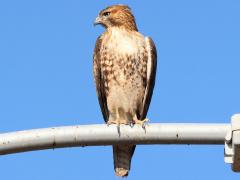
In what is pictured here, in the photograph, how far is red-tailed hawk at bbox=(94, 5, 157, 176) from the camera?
9797 mm

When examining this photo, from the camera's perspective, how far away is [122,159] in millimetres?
A: 9109

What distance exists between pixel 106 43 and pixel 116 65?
1.73ft

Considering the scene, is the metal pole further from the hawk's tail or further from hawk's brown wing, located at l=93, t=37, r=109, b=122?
hawk's brown wing, located at l=93, t=37, r=109, b=122

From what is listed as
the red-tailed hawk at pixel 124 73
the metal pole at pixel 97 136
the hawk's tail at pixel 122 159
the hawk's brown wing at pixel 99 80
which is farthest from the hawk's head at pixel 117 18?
the metal pole at pixel 97 136

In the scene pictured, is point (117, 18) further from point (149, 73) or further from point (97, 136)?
point (97, 136)

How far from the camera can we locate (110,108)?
10117 mm

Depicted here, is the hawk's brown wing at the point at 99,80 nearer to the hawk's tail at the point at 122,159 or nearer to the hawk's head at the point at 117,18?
the hawk's head at the point at 117,18

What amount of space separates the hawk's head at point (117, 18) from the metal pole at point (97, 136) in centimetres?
524

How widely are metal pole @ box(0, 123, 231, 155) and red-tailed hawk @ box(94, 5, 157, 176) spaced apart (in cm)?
384

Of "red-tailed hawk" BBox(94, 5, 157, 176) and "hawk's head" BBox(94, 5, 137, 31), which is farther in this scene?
"hawk's head" BBox(94, 5, 137, 31)

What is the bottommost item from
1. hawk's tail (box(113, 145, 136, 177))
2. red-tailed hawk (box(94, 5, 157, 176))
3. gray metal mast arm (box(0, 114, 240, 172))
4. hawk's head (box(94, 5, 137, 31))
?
gray metal mast arm (box(0, 114, 240, 172))

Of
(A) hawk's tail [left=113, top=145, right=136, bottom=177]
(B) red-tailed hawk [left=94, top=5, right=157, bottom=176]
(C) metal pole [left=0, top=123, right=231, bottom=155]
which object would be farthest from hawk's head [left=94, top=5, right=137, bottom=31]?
(C) metal pole [left=0, top=123, right=231, bottom=155]

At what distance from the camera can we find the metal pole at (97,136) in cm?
536

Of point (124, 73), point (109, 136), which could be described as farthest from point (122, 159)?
point (109, 136)
